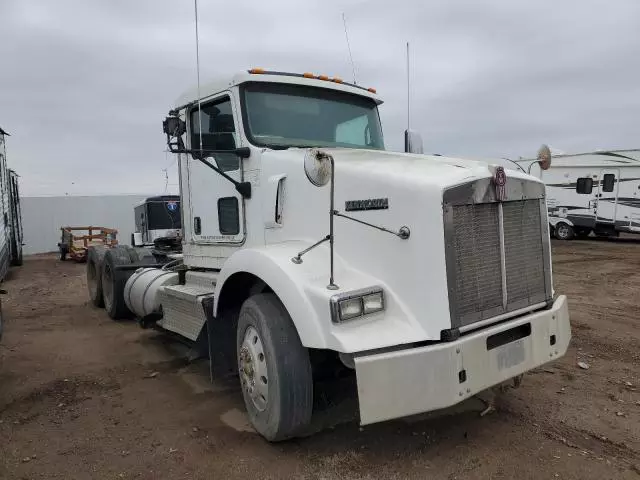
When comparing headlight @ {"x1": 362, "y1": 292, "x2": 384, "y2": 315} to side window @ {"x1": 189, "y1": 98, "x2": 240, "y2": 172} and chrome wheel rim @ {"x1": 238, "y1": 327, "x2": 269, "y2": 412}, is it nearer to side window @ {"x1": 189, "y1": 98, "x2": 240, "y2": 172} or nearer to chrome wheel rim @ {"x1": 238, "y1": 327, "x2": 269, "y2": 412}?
chrome wheel rim @ {"x1": 238, "y1": 327, "x2": 269, "y2": 412}

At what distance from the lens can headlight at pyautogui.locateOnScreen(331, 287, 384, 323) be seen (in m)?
3.00

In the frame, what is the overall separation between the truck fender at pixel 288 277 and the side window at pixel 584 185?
17838 mm

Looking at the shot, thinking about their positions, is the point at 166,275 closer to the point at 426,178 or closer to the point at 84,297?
the point at 426,178

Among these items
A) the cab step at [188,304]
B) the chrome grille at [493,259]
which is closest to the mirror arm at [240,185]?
the cab step at [188,304]

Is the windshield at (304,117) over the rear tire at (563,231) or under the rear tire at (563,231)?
over

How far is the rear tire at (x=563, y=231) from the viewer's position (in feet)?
64.7

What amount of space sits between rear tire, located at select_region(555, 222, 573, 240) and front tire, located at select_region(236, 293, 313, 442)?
61.6ft

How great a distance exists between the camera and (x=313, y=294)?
123 inches

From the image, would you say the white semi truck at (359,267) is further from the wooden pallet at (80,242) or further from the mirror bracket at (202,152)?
the wooden pallet at (80,242)

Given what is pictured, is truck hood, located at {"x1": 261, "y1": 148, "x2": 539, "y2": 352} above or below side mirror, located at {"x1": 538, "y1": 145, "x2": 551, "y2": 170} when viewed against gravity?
below

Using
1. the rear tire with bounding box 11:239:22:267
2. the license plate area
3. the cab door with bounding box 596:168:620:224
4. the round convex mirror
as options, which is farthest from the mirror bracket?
the cab door with bounding box 596:168:620:224

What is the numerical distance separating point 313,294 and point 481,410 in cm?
190

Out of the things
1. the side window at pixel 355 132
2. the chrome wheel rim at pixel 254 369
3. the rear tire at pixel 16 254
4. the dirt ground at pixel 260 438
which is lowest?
the dirt ground at pixel 260 438

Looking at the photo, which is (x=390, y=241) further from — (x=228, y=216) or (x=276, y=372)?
(x=228, y=216)
